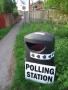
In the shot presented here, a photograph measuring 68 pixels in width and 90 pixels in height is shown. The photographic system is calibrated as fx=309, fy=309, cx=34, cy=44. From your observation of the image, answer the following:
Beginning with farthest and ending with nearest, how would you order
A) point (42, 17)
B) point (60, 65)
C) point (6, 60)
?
point (42, 17)
point (6, 60)
point (60, 65)

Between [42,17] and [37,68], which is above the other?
[37,68]

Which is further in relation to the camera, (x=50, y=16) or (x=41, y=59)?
(x=50, y=16)

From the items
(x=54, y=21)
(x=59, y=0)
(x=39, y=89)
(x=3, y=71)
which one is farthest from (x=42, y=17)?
(x=39, y=89)

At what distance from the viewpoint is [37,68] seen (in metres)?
6.27

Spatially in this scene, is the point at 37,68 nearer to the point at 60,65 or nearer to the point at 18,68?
the point at 60,65

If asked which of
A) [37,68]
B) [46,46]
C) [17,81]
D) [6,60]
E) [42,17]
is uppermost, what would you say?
[46,46]

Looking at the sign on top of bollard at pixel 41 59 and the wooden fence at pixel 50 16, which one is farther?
the wooden fence at pixel 50 16

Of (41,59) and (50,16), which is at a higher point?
(41,59)

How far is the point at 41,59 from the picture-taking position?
622 centimetres

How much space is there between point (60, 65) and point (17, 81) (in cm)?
115

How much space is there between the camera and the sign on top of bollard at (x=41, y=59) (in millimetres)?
6188

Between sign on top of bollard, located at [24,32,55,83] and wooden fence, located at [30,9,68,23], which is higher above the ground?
sign on top of bollard, located at [24,32,55,83]

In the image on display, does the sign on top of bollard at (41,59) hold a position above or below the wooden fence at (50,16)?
above

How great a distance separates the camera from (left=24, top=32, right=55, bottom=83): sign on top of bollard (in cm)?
619
